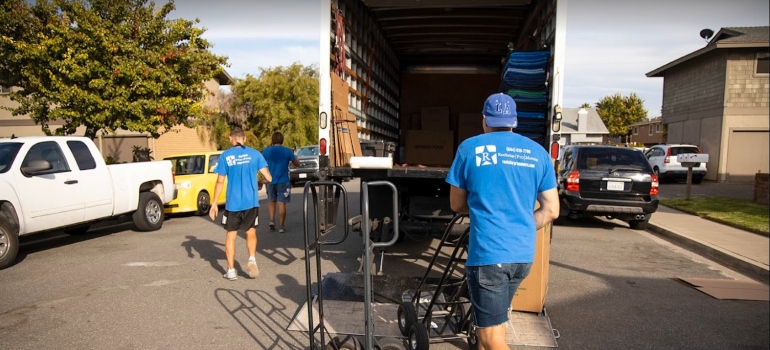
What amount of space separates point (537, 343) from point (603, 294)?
1.95 meters

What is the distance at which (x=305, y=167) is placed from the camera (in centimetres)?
1725

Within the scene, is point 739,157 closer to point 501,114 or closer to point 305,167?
point 305,167

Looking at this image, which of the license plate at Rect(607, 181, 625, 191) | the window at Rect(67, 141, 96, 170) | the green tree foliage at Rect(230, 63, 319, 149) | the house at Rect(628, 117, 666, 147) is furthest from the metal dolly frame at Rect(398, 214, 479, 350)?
the house at Rect(628, 117, 666, 147)

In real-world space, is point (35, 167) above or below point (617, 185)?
above

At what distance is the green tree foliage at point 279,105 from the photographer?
2711 cm

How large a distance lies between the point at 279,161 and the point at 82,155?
3.22 m

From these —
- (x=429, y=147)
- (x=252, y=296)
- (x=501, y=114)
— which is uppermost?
(x=501, y=114)

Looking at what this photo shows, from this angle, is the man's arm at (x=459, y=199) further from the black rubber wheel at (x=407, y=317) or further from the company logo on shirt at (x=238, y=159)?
the company logo on shirt at (x=238, y=159)

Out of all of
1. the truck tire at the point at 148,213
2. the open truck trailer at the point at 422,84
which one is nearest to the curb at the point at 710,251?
the open truck trailer at the point at 422,84

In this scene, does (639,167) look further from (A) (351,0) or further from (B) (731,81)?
(B) (731,81)

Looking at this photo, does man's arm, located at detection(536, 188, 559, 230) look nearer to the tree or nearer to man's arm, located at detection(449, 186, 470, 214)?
man's arm, located at detection(449, 186, 470, 214)

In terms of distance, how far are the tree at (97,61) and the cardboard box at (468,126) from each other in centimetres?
807

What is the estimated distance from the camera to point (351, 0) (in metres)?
6.39

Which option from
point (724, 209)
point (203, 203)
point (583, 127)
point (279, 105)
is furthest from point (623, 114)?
point (203, 203)
